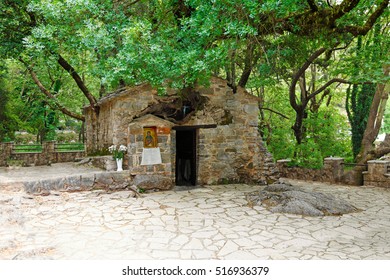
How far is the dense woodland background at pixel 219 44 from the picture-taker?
6789 mm

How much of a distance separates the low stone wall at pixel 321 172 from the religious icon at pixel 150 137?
717cm

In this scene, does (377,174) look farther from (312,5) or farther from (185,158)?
(312,5)

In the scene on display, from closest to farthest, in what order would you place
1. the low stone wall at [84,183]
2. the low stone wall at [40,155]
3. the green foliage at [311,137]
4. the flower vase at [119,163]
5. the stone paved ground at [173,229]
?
the stone paved ground at [173,229]
the low stone wall at [84,183]
the flower vase at [119,163]
the green foliage at [311,137]
the low stone wall at [40,155]

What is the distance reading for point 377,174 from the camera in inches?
443

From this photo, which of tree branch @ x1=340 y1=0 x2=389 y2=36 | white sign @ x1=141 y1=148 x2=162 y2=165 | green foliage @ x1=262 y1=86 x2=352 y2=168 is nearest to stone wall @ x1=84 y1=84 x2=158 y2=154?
white sign @ x1=141 y1=148 x2=162 y2=165

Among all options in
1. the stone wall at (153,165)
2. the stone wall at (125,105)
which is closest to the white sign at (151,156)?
the stone wall at (153,165)

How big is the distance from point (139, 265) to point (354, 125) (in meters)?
12.5

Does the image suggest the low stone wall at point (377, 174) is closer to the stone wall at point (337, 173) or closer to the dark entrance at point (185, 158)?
the stone wall at point (337, 173)

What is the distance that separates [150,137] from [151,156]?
591 millimetres

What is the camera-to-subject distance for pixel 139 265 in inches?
154

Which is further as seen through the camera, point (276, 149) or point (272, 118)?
point (272, 118)

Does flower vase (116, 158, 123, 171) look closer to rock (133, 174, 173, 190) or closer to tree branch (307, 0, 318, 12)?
rock (133, 174, 173, 190)

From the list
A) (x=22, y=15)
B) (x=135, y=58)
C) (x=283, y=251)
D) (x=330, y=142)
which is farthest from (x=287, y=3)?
(x=330, y=142)

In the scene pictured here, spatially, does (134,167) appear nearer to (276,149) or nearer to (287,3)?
(287,3)
